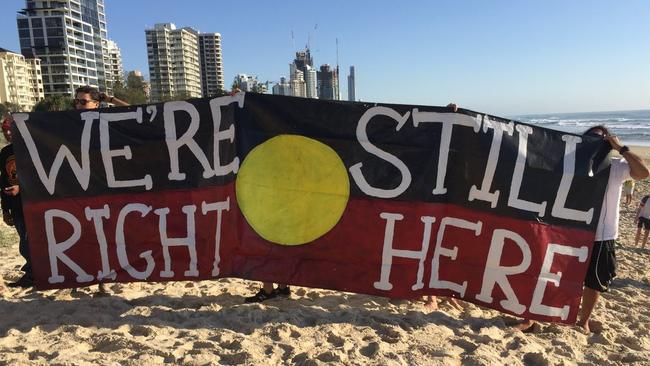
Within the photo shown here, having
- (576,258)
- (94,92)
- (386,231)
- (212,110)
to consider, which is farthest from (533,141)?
(94,92)

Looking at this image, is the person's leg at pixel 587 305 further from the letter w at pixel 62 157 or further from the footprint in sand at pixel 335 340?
the letter w at pixel 62 157

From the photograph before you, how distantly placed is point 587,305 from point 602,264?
0.38 meters

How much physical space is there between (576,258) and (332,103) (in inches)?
91.8

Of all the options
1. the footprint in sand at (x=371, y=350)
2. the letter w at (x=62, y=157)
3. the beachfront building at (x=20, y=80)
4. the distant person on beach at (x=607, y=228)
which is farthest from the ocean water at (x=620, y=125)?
the beachfront building at (x=20, y=80)

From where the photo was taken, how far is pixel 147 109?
3936 millimetres

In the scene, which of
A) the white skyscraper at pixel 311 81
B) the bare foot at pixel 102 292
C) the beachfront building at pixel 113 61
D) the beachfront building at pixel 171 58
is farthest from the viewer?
the white skyscraper at pixel 311 81

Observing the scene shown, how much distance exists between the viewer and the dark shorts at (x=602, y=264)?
357 cm

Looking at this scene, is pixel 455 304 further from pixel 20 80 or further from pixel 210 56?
pixel 210 56

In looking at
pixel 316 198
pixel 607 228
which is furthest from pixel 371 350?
pixel 607 228

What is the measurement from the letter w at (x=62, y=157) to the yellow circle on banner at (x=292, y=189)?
1359 millimetres

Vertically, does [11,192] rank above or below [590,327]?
above

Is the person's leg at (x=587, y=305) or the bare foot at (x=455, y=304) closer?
the person's leg at (x=587, y=305)

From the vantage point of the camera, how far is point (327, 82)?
133m

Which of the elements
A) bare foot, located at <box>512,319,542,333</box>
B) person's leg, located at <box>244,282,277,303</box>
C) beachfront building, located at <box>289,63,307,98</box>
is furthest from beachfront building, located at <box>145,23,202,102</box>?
bare foot, located at <box>512,319,542,333</box>
